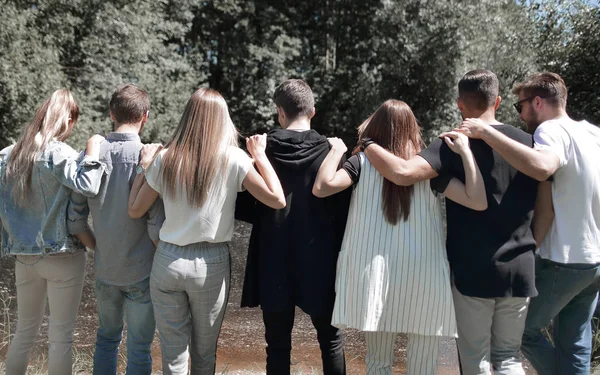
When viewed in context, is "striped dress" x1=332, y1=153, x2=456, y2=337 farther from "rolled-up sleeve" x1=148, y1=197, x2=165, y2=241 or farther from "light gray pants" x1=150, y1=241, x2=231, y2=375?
"rolled-up sleeve" x1=148, y1=197, x2=165, y2=241

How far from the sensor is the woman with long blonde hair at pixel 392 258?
2.59 metres

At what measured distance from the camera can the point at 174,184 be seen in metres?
2.64

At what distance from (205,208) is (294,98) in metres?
0.67

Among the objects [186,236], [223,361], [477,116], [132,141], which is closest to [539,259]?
[477,116]

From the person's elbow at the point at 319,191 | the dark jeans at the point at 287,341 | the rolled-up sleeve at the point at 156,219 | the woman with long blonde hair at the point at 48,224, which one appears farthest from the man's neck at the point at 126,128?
the dark jeans at the point at 287,341

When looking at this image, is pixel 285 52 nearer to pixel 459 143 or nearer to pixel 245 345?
pixel 245 345

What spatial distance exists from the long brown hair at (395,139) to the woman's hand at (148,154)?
0.99 m

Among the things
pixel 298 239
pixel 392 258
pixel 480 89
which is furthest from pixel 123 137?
pixel 480 89

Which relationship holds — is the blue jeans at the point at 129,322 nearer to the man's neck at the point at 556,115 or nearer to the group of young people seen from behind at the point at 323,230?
the group of young people seen from behind at the point at 323,230

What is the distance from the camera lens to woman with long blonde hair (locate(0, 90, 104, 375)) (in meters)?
2.81

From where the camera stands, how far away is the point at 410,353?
2.67 meters

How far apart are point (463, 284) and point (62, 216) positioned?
1.91m

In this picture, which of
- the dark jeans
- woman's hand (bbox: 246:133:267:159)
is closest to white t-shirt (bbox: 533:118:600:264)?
the dark jeans

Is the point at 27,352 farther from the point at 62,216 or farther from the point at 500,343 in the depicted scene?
the point at 500,343
